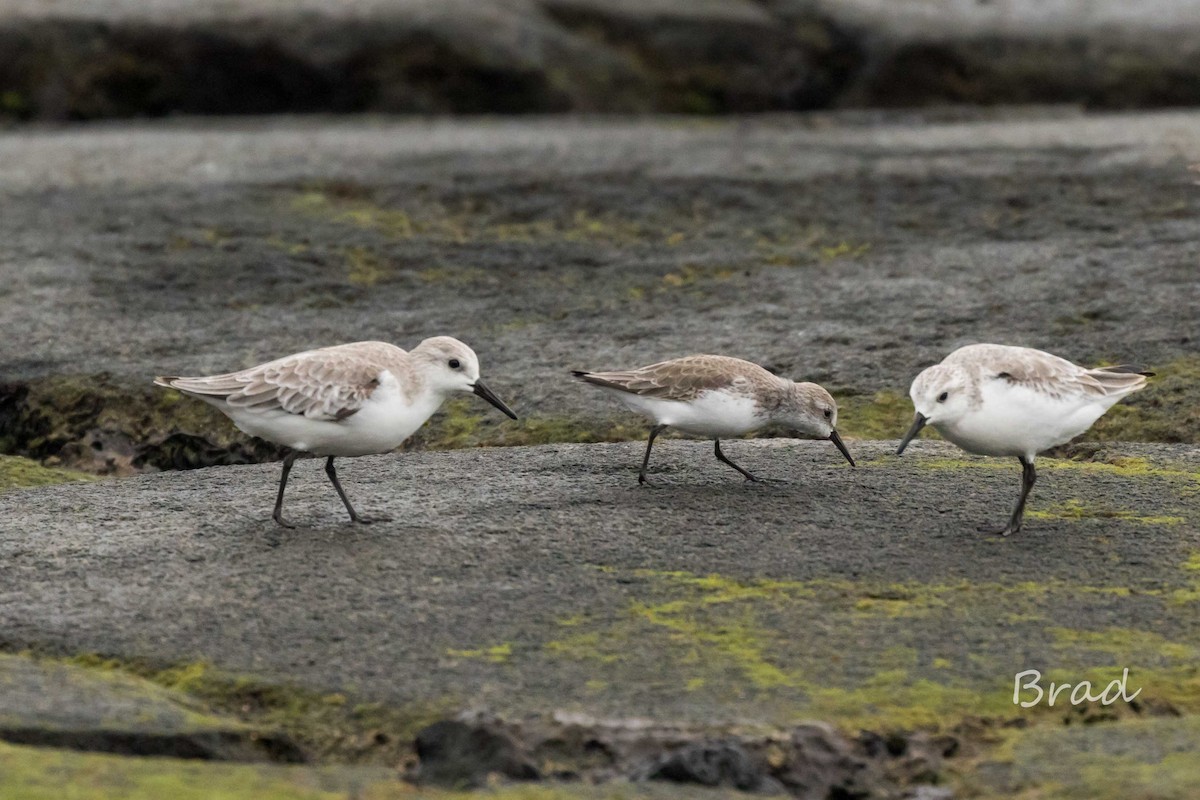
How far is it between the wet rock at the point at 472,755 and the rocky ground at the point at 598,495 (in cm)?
2

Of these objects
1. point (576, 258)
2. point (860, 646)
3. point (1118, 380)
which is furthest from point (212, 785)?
point (576, 258)

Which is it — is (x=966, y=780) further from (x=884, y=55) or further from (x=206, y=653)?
(x=884, y=55)

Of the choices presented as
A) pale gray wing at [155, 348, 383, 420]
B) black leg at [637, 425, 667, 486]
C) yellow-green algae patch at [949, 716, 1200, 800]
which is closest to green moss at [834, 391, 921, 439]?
black leg at [637, 425, 667, 486]

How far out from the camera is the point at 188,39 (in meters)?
19.9

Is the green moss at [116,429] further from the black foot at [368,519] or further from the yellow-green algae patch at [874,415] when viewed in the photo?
the yellow-green algae patch at [874,415]

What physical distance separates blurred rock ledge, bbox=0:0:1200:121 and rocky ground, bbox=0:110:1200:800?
3.73 metres

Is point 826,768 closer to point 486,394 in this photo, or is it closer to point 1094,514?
point 1094,514

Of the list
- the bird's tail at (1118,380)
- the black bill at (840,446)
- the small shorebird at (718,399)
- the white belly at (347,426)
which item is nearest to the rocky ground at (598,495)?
the black bill at (840,446)

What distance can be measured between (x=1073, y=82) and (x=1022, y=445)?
14.0 m

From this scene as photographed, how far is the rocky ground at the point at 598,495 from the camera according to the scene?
18.7 ft

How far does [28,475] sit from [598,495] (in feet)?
11.2

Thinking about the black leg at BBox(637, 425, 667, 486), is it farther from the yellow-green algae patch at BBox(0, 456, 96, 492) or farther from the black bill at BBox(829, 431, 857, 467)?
the yellow-green algae patch at BBox(0, 456, 96, 492)

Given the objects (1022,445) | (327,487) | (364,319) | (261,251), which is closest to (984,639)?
(1022,445)

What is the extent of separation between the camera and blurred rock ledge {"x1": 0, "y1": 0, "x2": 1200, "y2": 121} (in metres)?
19.9
